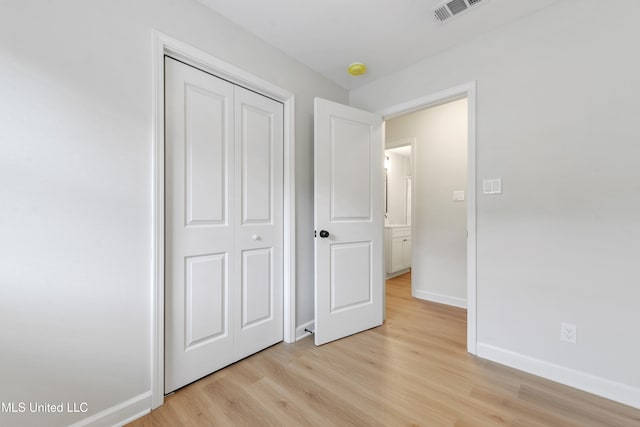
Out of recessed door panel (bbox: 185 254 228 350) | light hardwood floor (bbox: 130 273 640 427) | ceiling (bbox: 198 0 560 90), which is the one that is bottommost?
light hardwood floor (bbox: 130 273 640 427)

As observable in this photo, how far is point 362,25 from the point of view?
1832 mm

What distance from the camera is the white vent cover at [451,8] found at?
162cm

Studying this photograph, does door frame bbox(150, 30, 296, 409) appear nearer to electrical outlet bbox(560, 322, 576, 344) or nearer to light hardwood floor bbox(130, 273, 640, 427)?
light hardwood floor bbox(130, 273, 640, 427)

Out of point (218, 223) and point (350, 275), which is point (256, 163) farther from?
point (350, 275)

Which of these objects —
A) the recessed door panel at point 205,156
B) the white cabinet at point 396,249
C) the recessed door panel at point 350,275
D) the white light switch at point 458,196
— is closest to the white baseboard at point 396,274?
the white cabinet at point 396,249

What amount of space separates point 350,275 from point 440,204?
1715mm

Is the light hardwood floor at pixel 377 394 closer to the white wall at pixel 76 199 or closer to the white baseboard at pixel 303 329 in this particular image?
the white baseboard at pixel 303 329

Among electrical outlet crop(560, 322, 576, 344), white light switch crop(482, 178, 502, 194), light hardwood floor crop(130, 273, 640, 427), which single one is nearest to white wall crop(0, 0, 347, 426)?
light hardwood floor crop(130, 273, 640, 427)

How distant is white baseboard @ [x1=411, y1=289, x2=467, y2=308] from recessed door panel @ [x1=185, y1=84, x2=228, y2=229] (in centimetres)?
271

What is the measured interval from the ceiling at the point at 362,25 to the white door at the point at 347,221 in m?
0.43

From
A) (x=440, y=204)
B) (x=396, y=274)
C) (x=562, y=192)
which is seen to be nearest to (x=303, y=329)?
(x=562, y=192)

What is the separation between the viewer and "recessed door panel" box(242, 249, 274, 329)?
191 centimetres

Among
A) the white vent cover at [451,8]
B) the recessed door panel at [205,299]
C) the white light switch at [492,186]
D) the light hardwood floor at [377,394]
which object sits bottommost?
the light hardwood floor at [377,394]

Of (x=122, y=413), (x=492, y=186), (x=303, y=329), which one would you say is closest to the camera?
(x=122, y=413)
